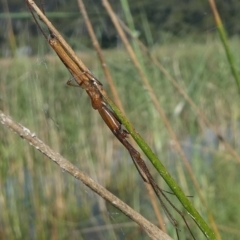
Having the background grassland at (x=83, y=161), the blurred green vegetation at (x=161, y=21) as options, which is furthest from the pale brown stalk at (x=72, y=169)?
the blurred green vegetation at (x=161, y=21)

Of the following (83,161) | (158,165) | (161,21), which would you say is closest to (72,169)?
(158,165)

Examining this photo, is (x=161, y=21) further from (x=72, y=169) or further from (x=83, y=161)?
Result: (x=72, y=169)

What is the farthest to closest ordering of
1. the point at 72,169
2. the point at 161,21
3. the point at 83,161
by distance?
1. the point at 161,21
2. the point at 83,161
3. the point at 72,169

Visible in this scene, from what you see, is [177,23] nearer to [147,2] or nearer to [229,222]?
[147,2]

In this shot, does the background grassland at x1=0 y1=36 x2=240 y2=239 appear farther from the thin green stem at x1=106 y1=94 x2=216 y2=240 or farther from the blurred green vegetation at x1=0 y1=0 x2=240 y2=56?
the thin green stem at x1=106 y1=94 x2=216 y2=240

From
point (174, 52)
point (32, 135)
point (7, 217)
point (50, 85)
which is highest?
point (174, 52)

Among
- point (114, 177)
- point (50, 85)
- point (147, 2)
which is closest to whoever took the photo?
point (50, 85)

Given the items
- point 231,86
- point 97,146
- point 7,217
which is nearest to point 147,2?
point 97,146

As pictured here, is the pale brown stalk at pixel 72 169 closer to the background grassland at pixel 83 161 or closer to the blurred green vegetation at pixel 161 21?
the background grassland at pixel 83 161
